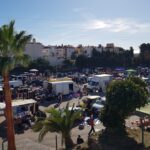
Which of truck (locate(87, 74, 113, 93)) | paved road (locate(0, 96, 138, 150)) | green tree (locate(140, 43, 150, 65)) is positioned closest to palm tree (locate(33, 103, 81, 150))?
paved road (locate(0, 96, 138, 150))

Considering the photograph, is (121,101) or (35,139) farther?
(35,139)

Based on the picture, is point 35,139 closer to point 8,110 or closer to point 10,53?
point 8,110

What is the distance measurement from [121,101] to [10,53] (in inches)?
239

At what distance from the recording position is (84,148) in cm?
1791

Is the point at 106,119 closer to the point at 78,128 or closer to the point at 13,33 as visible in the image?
the point at 13,33

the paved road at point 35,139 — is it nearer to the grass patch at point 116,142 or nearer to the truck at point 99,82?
the grass patch at point 116,142

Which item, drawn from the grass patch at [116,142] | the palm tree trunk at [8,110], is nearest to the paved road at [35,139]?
the palm tree trunk at [8,110]

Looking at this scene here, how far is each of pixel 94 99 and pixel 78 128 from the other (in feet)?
32.5

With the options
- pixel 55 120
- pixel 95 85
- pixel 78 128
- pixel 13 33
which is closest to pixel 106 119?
pixel 55 120

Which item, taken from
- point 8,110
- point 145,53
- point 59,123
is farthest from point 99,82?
point 145,53

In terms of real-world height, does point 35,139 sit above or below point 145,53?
below

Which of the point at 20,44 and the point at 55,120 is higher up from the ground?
the point at 20,44

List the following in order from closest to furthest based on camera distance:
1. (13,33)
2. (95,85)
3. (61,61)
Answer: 1. (13,33)
2. (95,85)
3. (61,61)

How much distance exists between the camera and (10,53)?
18688 millimetres
